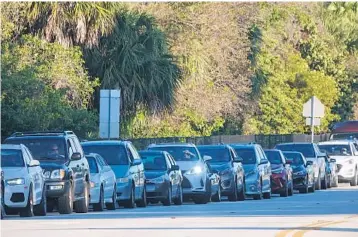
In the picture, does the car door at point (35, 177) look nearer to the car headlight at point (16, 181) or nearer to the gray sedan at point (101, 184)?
the car headlight at point (16, 181)

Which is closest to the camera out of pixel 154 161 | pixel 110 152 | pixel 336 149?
pixel 110 152

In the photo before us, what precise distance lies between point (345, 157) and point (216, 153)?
14.2 metres

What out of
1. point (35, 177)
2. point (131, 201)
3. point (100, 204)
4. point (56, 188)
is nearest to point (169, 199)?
point (131, 201)

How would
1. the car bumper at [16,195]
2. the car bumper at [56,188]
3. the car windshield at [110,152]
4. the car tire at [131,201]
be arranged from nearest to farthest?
the car bumper at [16,195] → the car bumper at [56,188] → the car tire at [131,201] → the car windshield at [110,152]

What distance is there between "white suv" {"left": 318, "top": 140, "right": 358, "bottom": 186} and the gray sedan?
69.5ft

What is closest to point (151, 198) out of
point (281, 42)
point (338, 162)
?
point (338, 162)

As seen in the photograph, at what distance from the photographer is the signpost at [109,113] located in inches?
1495

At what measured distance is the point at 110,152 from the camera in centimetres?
3038

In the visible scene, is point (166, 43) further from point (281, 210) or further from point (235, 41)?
point (281, 210)

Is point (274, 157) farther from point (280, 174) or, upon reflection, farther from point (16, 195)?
point (16, 195)

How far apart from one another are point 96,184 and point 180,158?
6.72 metres

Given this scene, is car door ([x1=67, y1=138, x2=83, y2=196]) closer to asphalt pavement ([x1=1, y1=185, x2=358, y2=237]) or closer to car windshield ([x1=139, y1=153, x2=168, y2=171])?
asphalt pavement ([x1=1, y1=185, x2=358, y2=237])

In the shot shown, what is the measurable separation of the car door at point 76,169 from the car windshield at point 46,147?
151 millimetres

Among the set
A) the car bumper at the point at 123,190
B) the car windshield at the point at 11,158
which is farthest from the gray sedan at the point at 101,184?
the car windshield at the point at 11,158
